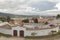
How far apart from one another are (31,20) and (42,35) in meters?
0.20

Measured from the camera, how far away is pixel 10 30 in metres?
1.49

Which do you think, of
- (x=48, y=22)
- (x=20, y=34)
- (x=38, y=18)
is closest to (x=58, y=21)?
(x=48, y=22)

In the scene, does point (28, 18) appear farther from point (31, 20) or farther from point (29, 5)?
point (29, 5)

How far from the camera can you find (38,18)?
4.88ft

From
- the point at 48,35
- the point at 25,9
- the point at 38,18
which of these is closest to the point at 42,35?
the point at 48,35

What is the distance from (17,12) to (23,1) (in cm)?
14

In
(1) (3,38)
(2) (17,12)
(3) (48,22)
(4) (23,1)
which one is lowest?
(1) (3,38)

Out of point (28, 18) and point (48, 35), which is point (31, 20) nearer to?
point (28, 18)

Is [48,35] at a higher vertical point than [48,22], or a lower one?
lower

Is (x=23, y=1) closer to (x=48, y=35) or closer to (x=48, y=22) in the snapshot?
(x=48, y=22)

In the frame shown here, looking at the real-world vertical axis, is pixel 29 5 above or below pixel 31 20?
above

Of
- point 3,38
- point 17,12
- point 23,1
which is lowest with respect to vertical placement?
point 3,38

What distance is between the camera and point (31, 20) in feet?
4.87

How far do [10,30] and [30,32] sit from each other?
222mm
